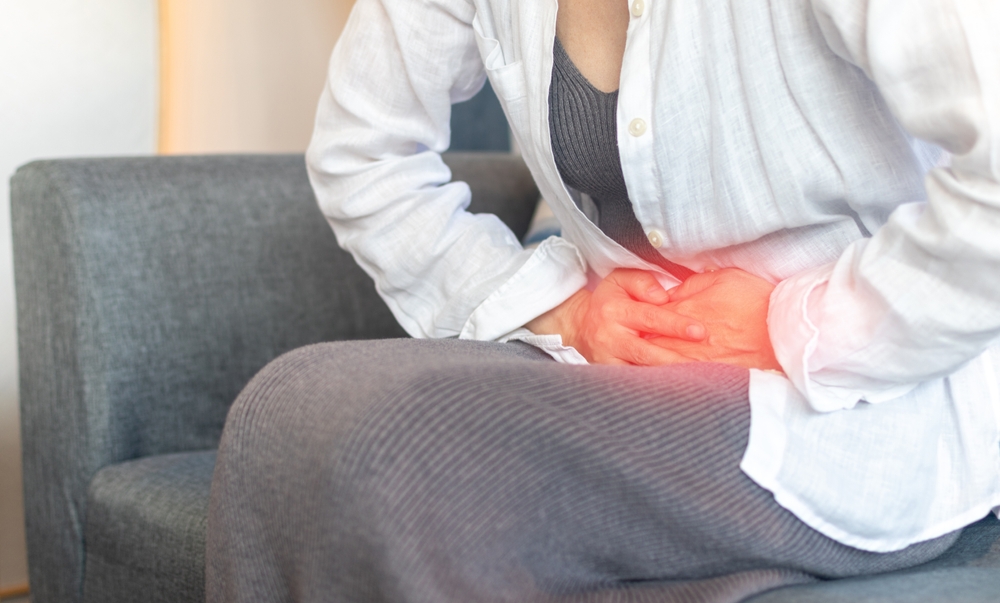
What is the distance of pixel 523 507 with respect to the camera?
495 mm

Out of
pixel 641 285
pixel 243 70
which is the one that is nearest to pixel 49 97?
pixel 243 70

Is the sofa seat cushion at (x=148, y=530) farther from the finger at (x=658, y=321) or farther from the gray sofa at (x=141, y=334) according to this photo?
the finger at (x=658, y=321)

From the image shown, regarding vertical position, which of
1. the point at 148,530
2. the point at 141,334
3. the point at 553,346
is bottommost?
the point at 148,530

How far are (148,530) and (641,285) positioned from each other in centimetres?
58

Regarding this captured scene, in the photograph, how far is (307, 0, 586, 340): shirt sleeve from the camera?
832 mm

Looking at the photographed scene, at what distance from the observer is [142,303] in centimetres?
104

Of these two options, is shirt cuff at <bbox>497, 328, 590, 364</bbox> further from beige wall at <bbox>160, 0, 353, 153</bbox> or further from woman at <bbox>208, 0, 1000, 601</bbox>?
beige wall at <bbox>160, 0, 353, 153</bbox>

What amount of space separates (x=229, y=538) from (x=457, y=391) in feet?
0.62

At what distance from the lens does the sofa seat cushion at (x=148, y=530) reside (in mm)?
848

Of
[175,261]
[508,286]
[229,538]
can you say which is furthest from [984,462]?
[175,261]

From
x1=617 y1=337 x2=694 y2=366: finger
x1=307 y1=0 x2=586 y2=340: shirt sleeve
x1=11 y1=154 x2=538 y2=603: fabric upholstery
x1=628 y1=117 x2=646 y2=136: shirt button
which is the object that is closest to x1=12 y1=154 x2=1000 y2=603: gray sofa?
x1=11 y1=154 x2=538 y2=603: fabric upholstery

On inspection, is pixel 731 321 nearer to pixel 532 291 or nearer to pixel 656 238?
pixel 656 238

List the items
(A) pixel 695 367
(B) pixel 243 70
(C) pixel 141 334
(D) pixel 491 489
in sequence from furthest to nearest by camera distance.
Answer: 1. (B) pixel 243 70
2. (C) pixel 141 334
3. (A) pixel 695 367
4. (D) pixel 491 489

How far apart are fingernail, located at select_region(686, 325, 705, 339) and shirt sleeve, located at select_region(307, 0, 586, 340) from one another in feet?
0.60
